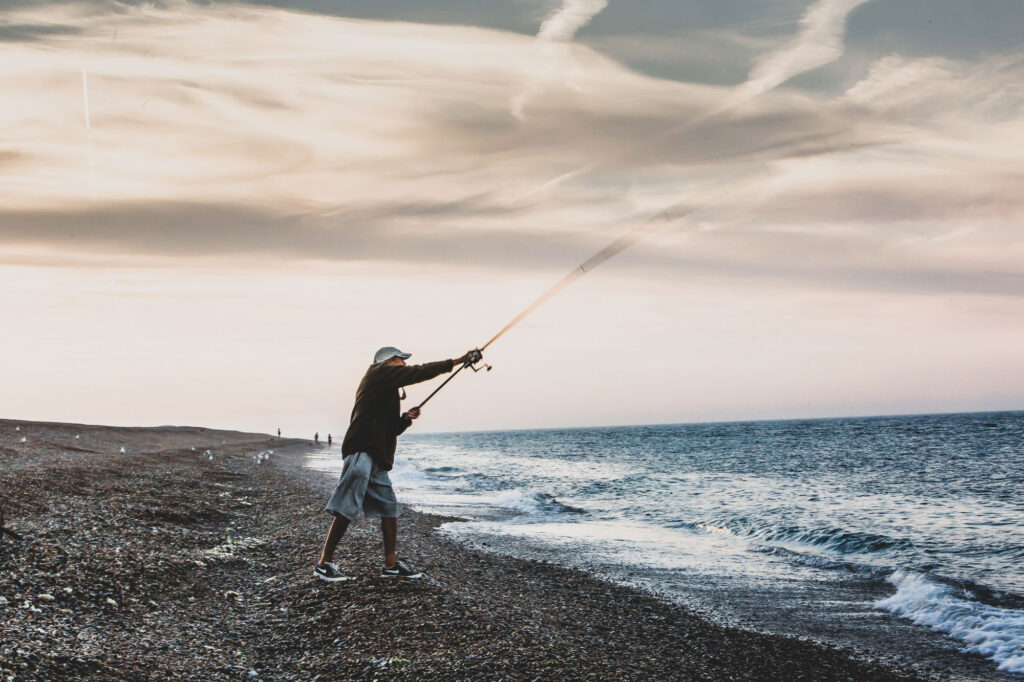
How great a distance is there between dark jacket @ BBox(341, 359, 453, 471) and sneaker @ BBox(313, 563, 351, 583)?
4.31ft

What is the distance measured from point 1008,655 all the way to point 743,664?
330cm

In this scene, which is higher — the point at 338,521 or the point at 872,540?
the point at 338,521

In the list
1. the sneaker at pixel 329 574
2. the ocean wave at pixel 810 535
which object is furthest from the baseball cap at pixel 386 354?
the ocean wave at pixel 810 535

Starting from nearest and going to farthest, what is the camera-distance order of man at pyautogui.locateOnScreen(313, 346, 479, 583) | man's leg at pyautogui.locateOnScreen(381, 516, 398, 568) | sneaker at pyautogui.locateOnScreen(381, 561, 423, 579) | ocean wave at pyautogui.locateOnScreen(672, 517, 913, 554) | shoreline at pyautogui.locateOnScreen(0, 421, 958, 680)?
shoreline at pyautogui.locateOnScreen(0, 421, 958, 680), man at pyautogui.locateOnScreen(313, 346, 479, 583), man's leg at pyautogui.locateOnScreen(381, 516, 398, 568), sneaker at pyautogui.locateOnScreen(381, 561, 423, 579), ocean wave at pyautogui.locateOnScreen(672, 517, 913, 554)

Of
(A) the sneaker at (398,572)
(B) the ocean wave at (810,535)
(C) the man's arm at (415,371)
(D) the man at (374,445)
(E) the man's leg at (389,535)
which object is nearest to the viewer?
(C) the man's arm at (415,371)

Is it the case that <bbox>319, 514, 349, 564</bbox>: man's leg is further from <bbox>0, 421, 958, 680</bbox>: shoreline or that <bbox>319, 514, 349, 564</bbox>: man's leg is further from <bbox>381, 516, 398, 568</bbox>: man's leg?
<bbox>381, 516, 398, 568</bbox>: man's leg

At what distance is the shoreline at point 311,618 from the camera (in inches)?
240

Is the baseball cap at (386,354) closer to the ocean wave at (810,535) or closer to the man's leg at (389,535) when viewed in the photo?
the man's leg at (389,535)

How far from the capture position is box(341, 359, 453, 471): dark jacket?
8172 mm

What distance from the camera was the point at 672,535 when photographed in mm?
16734

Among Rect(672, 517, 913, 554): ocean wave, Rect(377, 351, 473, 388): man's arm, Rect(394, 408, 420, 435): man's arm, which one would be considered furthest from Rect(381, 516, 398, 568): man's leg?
Rect(672, 517, 913, 554): ocean wave

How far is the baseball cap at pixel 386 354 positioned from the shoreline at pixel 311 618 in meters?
2.52

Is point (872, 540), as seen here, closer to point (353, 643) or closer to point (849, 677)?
point (849, 677)

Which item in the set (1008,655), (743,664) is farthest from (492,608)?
(1008,655)
